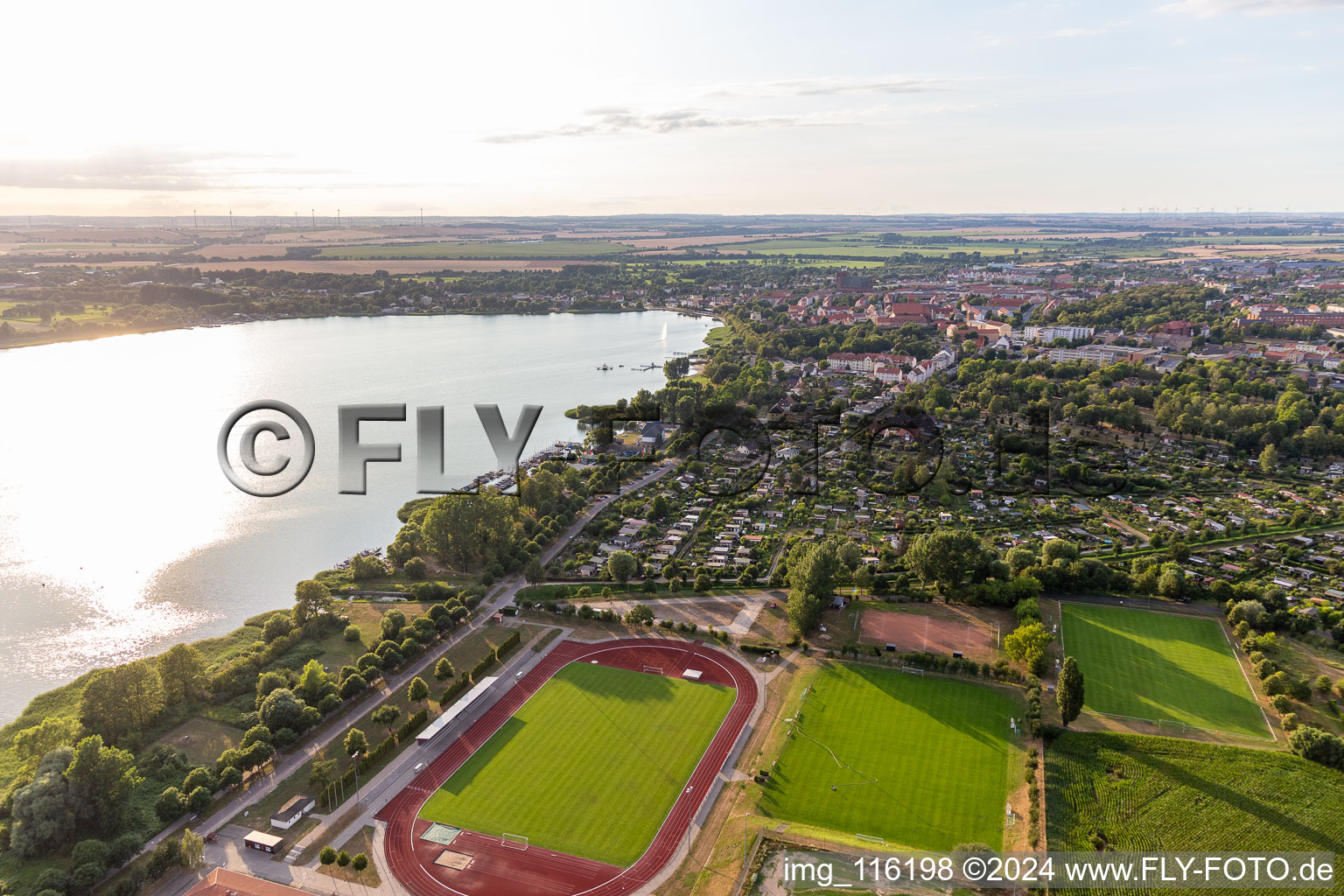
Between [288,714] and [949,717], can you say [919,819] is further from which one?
[288,714]

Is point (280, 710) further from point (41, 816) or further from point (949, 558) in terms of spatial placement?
point (949, 558)

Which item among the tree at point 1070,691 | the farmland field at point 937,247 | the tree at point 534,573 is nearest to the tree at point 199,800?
the tree at point 534,573

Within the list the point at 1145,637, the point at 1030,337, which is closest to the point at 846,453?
the point at 1145,637

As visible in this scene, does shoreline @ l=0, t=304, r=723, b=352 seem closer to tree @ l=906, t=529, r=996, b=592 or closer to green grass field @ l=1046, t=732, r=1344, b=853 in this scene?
tree @ l=906, t=529, r=996, b=592

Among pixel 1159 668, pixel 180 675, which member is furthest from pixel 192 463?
pixel 1159 668

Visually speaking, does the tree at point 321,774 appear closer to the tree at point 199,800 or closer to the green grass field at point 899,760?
the tree at point 199,800
